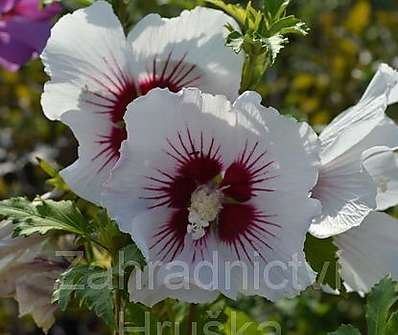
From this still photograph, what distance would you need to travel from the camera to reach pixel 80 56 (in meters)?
1.40

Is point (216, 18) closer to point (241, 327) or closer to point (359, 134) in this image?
point (359, 134)

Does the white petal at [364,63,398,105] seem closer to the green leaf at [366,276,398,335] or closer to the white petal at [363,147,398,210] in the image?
the white petal at [363,147,398,210]

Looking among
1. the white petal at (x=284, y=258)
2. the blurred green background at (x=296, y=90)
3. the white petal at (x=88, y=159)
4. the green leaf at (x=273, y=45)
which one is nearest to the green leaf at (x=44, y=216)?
the white petal at (x=88, y=159)

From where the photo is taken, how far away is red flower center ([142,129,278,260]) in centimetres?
130

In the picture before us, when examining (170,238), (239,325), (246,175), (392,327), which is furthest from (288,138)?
(239,325)

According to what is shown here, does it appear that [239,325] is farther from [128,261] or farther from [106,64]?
[106,64]

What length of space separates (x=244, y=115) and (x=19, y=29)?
32.5 inches

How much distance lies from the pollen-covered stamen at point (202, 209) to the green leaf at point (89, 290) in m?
0.14

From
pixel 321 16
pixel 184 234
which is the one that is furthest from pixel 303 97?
pixel 184 234

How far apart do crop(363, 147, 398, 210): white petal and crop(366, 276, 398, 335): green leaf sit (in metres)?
0.13

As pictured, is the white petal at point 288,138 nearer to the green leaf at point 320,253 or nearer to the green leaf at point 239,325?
the green leaf at point 320,253

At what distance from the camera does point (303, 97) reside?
366 cm

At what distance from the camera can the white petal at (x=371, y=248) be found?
1.47 m

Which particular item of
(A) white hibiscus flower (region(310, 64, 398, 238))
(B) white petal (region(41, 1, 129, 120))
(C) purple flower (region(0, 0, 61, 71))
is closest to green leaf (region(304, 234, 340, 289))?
(A) white hibiscus flower (region(310, 64, 398, 238))
